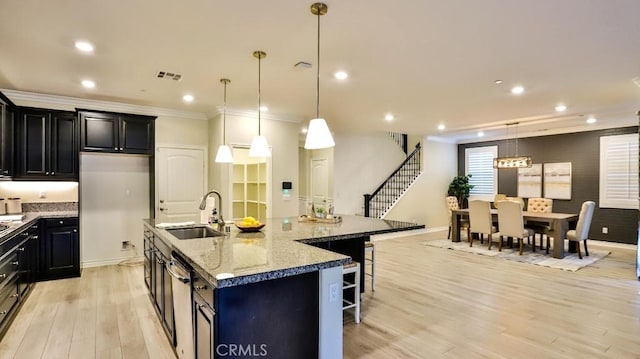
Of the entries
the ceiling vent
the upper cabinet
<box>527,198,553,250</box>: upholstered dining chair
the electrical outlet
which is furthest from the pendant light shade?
<box>527,198,553,250</box>: upholstered dining chair

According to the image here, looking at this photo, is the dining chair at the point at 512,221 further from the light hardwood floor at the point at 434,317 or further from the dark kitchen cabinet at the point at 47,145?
the dark kitchen cabinet at the point at 47,145

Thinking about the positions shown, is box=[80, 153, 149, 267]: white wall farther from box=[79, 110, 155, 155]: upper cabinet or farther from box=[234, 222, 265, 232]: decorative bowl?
box=[234, 222, 265, 232]: decorative bowl

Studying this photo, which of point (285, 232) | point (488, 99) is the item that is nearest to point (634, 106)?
point (488, 99)

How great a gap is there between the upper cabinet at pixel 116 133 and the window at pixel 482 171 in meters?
8.24

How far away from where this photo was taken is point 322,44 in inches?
125

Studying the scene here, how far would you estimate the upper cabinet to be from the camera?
16.8ft

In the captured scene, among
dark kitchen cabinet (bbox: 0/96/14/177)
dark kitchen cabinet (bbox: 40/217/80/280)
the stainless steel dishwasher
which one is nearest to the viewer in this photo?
the stainless steel dishwasher

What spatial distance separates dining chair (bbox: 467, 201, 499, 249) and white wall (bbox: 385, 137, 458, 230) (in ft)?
6.49

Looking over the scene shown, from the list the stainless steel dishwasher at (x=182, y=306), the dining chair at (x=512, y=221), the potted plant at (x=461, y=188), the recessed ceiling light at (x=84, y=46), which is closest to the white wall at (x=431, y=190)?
the potted plant at (x=461, y=188)

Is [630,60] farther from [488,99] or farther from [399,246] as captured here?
[399,246]

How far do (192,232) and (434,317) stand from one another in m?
2.58

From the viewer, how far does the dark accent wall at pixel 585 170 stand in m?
7.32

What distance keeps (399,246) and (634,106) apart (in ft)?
15.1

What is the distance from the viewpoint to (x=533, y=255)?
6379 mm
